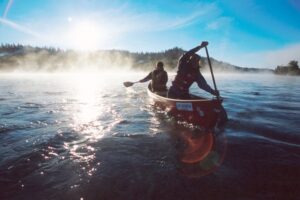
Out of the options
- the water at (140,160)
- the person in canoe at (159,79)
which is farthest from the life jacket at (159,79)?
the water at (140,160)

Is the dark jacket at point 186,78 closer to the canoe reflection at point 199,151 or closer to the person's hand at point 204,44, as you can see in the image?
the person's hand at point 204,44

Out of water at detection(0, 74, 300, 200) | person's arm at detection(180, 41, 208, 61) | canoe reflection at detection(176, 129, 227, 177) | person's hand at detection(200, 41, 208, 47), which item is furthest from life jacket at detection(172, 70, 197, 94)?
canoe reflection at detection(176, 129, 227, 177)

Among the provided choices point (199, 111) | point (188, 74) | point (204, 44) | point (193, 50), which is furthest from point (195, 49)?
point (199, 111)

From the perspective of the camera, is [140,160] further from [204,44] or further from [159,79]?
[159,79]

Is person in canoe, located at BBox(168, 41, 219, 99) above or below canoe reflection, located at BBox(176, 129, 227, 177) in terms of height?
above

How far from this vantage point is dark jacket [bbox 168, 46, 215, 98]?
891 cm

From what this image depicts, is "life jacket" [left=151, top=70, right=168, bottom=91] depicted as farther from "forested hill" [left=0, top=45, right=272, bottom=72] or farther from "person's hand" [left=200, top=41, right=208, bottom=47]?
"forested hill" [left=0, top=45, right=272, bottom=72]

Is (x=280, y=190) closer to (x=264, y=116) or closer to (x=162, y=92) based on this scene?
(x=264, y=116)

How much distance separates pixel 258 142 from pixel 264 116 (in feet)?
12.8

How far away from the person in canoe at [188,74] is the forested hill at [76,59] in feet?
235

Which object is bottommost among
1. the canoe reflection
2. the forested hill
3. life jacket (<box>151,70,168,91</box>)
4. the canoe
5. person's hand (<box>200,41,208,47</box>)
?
the canoe reflection

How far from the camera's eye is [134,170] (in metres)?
5.20

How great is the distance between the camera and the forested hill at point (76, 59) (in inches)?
3545

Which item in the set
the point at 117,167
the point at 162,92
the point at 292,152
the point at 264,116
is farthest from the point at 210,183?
the point at 162,92
